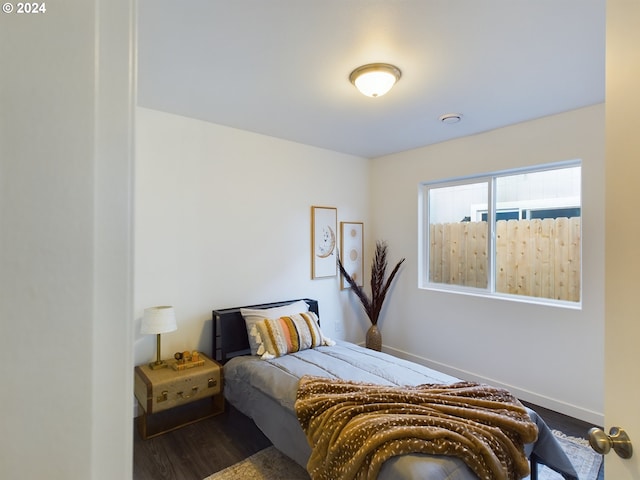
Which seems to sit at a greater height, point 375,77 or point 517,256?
point 375,77

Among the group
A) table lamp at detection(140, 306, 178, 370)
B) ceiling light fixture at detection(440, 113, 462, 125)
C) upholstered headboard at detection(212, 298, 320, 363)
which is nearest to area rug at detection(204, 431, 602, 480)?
upholstered headboard at detection(212, 298, 320, 363)

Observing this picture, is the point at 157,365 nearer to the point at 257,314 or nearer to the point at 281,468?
the point at 257,314

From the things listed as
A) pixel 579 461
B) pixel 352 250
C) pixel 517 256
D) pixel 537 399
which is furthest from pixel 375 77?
pixel 537 399

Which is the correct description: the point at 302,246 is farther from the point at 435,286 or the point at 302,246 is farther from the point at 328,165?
the point at 435,286

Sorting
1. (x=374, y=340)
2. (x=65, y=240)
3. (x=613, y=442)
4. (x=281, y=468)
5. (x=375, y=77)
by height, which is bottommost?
(x=281, y=468)

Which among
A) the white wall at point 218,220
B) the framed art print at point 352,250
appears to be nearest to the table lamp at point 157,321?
the white wall at point 218,220

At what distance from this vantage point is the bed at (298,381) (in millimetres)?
1407

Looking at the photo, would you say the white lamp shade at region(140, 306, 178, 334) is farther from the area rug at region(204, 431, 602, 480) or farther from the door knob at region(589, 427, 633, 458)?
the door knob at region(589, 427, 633, 458)

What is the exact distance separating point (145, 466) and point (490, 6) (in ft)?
10.5

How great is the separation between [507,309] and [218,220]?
286 cm

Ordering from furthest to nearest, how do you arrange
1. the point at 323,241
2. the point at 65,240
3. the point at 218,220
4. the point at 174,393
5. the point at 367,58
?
the point at 323,241 < the point at 218,220 < the point at 174,393 < the point at 367,58 < the point at 65,240

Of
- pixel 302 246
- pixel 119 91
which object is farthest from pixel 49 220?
pixel 302 246

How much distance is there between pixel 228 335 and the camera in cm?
285

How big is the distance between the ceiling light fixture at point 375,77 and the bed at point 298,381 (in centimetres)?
193
